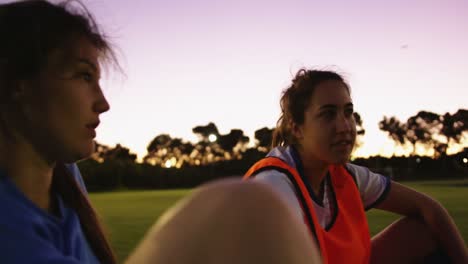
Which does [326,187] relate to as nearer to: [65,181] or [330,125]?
[330,125]

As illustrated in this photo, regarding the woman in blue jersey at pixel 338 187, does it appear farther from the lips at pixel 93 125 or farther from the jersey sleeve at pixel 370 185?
the lips at pixel 93 125

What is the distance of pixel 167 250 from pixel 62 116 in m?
0.58

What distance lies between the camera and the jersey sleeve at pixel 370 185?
273 centimetres

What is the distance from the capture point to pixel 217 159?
90125 millimetres

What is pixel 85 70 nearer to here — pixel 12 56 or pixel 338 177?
pixel 12 56

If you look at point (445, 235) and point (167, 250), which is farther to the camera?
point (445, 235)

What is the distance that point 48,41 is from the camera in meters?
1.24

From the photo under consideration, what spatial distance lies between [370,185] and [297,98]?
62 cm

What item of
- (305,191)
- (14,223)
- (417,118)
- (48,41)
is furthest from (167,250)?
(417,118)

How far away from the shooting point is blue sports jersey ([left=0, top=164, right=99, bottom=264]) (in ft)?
3.19

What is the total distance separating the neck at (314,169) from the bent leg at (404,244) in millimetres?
527

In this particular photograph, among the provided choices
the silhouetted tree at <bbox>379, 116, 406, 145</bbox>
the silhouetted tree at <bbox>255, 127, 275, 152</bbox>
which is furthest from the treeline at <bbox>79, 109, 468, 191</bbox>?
the silhouetted tree at <bbox>255, 127, 275, 152</bbox>

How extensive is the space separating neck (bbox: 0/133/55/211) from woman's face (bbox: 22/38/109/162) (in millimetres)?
24

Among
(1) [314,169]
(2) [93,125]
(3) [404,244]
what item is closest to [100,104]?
(2) [93,125]
